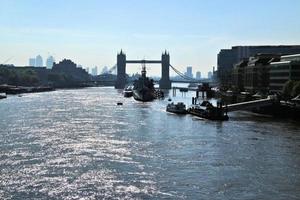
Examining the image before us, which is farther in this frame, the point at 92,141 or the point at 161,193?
the point at 92,141

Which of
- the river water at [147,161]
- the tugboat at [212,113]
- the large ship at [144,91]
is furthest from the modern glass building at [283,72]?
the river water at [147,161]

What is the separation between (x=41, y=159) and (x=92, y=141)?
11.0 meters

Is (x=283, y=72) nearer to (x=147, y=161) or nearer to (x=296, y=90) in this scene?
(x=296, y=90)

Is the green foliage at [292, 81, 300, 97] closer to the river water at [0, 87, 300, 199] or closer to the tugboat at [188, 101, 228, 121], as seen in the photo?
the tugboat at [188, 101, 228, 121]

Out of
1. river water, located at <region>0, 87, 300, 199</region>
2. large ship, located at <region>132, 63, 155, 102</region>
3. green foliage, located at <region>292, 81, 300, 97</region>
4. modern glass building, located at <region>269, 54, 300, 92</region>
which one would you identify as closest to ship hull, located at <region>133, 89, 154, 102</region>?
large ship, located at <region>132, 63, 155, 102</region>

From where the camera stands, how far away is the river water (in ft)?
102

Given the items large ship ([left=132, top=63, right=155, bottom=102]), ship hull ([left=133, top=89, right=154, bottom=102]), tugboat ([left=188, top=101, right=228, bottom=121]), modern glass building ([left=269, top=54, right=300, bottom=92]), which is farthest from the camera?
large ship ([left=132, top=63, right=155, bottom=102])

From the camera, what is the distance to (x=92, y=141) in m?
50.9

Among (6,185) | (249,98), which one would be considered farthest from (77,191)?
(249,98)

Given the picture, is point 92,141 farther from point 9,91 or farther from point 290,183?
point 9,91

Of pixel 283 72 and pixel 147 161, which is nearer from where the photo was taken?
pixel 147 161

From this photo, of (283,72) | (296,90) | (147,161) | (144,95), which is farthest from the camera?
(144,95)

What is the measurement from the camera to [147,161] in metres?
40.3

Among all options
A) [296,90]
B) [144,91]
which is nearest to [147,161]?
[296,90]
